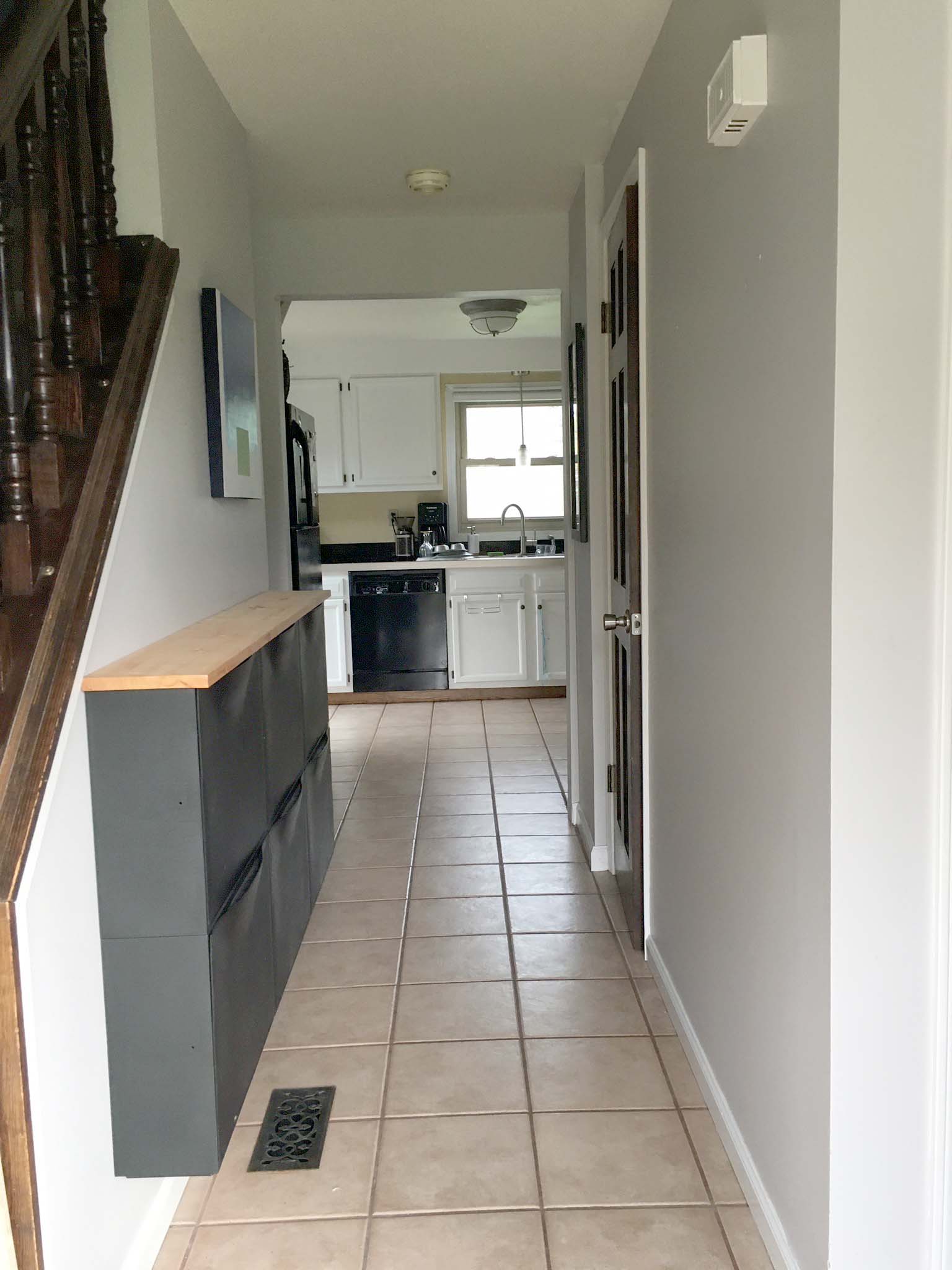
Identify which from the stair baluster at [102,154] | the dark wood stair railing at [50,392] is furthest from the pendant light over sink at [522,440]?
the stair baluster at [102,154]

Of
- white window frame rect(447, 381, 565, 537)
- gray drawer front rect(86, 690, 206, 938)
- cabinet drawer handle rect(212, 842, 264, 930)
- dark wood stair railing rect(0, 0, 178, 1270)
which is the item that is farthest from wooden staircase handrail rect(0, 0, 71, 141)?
white window frame rect(447, 381, 565, 537)

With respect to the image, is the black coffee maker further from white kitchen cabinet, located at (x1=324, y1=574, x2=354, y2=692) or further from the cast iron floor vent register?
the cast iron floor vent register

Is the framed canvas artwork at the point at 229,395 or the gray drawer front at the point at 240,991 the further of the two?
the framed canvas artwork at the point at 229,395

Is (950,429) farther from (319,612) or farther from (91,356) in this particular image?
(319,612)

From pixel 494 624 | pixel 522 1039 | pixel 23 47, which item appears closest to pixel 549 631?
pixel 494 624

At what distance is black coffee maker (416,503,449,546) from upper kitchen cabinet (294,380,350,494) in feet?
1.99

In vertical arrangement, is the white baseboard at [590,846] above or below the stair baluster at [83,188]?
below

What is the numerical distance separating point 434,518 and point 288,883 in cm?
524

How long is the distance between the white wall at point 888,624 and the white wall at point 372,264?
296cm

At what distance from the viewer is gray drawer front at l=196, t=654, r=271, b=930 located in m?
1.82

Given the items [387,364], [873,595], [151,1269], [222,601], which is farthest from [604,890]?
[387,364]

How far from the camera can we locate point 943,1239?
1.40m

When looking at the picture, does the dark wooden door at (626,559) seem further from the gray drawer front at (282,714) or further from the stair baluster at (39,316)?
the stair baluster at (39,316)

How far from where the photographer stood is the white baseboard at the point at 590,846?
145 inches
